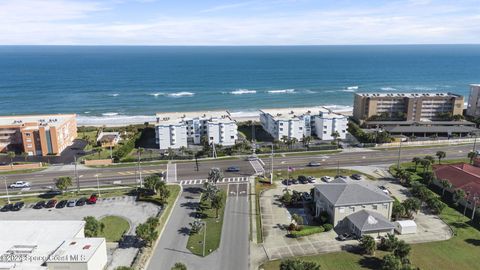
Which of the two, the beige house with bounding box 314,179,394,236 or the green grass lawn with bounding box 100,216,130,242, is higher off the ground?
the beige house with bounding box 314,179,394,236

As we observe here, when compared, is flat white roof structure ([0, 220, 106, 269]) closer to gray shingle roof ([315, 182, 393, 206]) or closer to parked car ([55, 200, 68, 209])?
parked car ([55, 200, 68, 209])

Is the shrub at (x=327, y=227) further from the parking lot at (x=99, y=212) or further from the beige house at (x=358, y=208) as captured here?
the parking lot at (x=99, y=212)

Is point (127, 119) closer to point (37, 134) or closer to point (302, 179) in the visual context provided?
point (37, 134)

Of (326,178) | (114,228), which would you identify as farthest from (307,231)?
(114,228)

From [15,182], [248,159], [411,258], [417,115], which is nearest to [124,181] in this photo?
[15,182]

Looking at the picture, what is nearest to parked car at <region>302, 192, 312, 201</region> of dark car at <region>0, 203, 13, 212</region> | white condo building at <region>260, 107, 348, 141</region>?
white condo building at <region>260, 107, 348, 141</region>

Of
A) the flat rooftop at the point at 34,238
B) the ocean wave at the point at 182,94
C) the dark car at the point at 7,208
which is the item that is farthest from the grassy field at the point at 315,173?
the ocean wave at the point at 182,94

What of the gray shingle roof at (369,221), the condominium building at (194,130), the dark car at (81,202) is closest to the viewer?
the gray shingle roof at (369,221)

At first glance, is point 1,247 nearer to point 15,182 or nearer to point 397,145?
point 15,182
